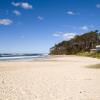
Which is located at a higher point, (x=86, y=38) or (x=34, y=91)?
(x=86, y=38)

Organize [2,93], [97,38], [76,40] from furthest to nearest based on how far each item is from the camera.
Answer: [76,40], [97,38], [2,93]

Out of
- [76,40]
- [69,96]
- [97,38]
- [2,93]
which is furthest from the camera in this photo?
[76,40]

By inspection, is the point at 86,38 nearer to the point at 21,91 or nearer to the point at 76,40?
the point at 76,40

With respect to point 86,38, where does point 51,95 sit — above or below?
below

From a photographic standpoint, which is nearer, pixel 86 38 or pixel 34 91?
pixel 34 91

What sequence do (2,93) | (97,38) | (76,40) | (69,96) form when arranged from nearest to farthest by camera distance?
(69,96), (2,93), (97,38), (76,40)

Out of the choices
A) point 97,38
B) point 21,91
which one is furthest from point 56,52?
point 21,91

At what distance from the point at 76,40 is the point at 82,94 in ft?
401

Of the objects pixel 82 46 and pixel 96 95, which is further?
pixel 82 46

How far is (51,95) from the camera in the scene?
10.0 m

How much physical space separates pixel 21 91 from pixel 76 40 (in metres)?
122

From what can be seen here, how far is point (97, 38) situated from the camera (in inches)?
4663

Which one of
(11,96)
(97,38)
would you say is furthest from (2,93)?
(97,38)

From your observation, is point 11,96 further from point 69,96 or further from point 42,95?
point 69,96
